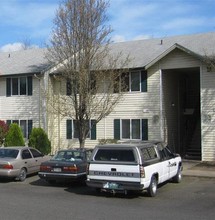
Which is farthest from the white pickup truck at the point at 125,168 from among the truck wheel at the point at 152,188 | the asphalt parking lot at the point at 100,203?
the asphalt parking lot at the point at 100,203

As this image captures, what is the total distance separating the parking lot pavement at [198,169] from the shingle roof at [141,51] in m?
5.93

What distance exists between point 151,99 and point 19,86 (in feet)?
31.0

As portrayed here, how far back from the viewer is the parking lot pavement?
17.8 metres

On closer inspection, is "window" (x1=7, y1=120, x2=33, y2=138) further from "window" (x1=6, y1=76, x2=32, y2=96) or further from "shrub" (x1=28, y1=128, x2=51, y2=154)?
"shrub" (x1=28, y1=128, x2=51, y2=154)

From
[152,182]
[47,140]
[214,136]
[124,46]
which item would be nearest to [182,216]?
[152,182]

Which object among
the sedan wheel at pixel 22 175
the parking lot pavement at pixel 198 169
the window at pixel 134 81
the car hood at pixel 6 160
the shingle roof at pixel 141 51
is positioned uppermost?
the shingle roof at pixel 141 51

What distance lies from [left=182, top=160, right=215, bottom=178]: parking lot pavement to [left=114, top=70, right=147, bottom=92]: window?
5061 millimetres

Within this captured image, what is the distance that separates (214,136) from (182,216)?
13300 millimetres

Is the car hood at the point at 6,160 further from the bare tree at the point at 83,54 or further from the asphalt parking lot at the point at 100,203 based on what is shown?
the bare tree at the point at 83,54

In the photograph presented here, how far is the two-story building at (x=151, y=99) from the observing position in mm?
23062

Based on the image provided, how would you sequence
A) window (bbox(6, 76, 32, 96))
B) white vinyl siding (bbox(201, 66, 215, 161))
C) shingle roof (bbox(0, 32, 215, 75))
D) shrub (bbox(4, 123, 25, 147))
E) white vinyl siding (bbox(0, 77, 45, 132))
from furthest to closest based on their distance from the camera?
1. window (bbox(6, 76, 32, 96))
2. white vinyl siding (bbox(0, 77, 45, 132))
3. shrub (bbox(4, 123, 25, 147))
4. shingle roof (bbox(0, 32, 215, 75))
5. white vinyl siding (bbox(201, 66, 215, 161))

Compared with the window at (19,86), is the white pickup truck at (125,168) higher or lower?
lower

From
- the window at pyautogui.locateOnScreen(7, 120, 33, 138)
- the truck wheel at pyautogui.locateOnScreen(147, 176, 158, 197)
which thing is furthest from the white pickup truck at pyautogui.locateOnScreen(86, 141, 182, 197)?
the window at pyautogui.locateOnScreen(7, 120, 33, 138)

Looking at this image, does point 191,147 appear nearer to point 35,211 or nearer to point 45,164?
point 45,164
